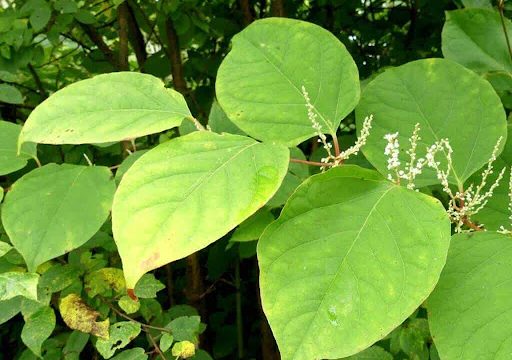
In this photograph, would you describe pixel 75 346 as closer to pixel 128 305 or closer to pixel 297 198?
pixel 128 305

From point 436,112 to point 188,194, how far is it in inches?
15.2

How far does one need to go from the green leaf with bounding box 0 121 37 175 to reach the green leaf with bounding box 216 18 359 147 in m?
0.32

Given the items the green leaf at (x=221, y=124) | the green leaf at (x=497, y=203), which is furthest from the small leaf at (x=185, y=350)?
the green leaf at (x=497, y=203)

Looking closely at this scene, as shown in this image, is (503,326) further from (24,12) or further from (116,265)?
(24,12)

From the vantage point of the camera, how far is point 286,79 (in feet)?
2.45

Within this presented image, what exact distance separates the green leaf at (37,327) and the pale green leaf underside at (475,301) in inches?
23.2

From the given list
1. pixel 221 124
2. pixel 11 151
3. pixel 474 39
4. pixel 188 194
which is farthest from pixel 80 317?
pixel 474 39

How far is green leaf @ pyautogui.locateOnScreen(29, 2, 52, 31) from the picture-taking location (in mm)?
1413

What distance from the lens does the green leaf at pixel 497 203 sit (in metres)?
0.77

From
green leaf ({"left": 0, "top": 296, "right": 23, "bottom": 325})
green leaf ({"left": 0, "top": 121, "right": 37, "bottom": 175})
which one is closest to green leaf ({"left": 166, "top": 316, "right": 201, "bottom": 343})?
green leaf ({"left": 0, "top": 296, "right": 23, "bottom": 325})

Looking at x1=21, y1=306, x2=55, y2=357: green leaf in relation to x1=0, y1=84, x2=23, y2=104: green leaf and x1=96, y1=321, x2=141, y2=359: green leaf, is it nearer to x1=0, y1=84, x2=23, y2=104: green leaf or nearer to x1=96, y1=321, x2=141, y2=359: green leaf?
x1=96, y1=321, x2=141, y2=359: green leaf

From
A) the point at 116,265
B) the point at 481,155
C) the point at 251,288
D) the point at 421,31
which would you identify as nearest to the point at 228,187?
the point at 481,155

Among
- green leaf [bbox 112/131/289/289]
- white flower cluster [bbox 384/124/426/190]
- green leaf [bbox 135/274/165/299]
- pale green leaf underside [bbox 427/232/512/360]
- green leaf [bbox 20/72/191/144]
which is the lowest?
green leaf [bbox 135/274/165/299]

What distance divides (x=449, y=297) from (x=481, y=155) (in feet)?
0.78
